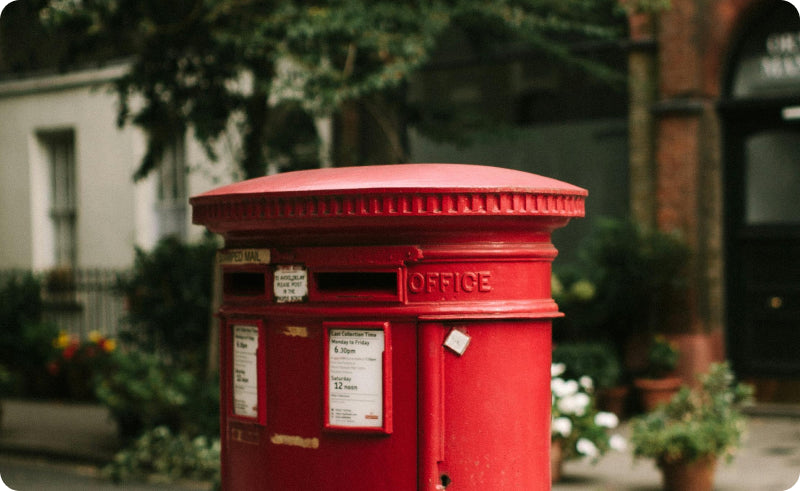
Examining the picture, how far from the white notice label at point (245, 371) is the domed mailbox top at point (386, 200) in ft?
1.07

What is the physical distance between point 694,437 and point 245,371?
4324 mm

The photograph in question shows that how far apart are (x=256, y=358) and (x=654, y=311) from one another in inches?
317

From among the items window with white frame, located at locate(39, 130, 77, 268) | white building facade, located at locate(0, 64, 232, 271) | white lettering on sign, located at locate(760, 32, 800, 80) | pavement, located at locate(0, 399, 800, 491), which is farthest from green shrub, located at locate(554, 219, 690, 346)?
window with white frame, located at locate(39, 130, 77, 268)

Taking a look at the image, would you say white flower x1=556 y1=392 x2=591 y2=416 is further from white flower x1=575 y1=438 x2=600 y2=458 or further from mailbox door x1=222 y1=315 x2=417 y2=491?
mailbox door x1=222 y1=315 x2=417 y2=491

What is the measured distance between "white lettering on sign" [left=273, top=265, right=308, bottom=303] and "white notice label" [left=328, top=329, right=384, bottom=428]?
6.2 inches

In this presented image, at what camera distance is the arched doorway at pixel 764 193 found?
10.1 metres

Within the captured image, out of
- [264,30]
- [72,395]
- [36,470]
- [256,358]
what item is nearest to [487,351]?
[256,358]

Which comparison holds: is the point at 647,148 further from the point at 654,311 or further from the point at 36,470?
the point at 36,470

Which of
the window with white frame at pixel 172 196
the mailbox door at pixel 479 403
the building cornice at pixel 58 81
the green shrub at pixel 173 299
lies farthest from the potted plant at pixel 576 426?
the building cornice at pixel 58 81

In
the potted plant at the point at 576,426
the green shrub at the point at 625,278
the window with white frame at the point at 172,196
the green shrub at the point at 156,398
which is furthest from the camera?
the window with white frame at the point at 172,196

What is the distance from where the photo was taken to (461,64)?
1201 cm

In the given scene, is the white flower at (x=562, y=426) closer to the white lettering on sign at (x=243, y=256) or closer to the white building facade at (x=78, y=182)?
the white lettering on sign at (x=243, y=256)

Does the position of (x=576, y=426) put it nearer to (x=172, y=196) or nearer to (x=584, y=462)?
(x=584, y=462)

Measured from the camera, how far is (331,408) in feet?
9.20
